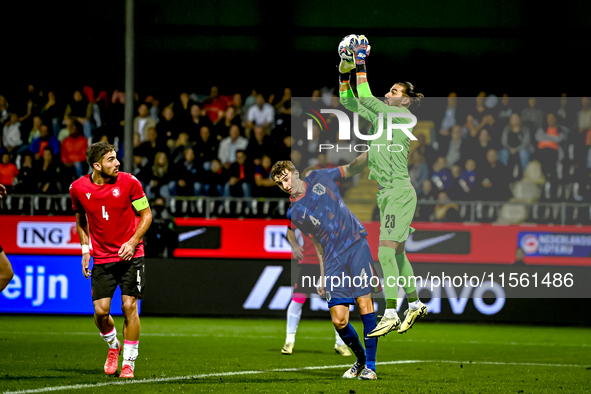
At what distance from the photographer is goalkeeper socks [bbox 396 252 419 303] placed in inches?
310

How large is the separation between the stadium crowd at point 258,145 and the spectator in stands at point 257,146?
24 millimetres

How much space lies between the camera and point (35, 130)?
16453 millimetres

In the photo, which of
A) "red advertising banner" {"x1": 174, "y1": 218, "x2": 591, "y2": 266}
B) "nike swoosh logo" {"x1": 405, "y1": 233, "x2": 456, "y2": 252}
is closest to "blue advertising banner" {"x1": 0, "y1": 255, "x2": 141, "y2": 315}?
"red advertising banner" {"x1": 174, "y1": 218, "x2": 591, "y2": 266}

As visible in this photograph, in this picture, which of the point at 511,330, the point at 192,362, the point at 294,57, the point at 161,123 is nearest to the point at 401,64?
the point at 294,57

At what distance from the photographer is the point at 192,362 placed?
9.20 meters

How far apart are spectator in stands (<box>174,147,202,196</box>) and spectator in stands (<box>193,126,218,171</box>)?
0.22m

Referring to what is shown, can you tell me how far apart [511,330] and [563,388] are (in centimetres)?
611

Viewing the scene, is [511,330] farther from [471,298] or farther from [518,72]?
[518,72]

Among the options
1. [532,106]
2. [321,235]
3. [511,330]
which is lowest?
[511,330]

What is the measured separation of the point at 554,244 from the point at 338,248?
7.01m

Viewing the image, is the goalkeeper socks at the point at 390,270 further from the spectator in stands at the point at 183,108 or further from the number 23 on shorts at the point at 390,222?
the spectator in stands at the point at 183,108

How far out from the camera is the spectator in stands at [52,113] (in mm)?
16781

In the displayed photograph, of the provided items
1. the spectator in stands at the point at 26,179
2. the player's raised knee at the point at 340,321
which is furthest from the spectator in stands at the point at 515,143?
the spectator in stands at the point at 26,179

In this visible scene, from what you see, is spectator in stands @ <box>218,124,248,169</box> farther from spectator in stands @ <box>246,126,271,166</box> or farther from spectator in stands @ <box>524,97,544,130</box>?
spectator in stands @ <box>524,97,544,130</box>
